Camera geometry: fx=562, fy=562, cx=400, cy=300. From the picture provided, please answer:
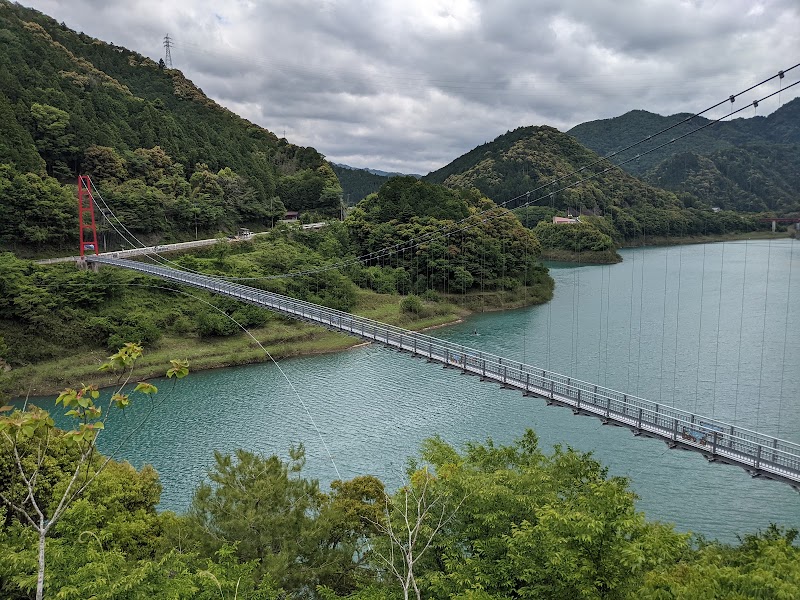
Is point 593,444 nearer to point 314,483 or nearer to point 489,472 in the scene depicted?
point 489,472

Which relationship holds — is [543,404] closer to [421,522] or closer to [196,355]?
[421,522]

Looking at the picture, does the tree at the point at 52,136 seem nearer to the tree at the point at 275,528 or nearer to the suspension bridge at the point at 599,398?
the suspension bridge at the point at 599,398

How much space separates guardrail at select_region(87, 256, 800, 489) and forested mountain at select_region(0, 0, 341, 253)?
13.8 meters

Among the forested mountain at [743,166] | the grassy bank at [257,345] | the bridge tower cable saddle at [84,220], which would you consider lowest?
the grassy bank at [257,345]

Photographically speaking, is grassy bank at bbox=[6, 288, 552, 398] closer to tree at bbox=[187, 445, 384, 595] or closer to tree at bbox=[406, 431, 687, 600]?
tree at bbox=[187, 445, 384, 595]

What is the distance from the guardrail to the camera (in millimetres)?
8047

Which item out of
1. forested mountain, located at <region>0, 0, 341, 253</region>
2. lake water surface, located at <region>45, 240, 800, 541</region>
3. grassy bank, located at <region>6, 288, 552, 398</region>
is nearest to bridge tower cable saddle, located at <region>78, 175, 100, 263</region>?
forested mountain, located at <region>0, 0, 341, 253</region>

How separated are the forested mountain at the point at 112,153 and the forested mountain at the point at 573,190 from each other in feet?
53.8

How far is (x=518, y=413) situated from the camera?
47.4 feet

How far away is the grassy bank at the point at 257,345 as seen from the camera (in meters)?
17.2

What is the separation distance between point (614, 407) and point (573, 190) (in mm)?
43197

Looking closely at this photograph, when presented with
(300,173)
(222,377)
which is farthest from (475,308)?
(300,173)

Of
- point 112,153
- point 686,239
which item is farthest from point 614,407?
point 686,239

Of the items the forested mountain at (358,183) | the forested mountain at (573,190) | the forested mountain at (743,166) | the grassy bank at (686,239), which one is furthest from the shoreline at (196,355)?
the forested mountain at (358,183)
